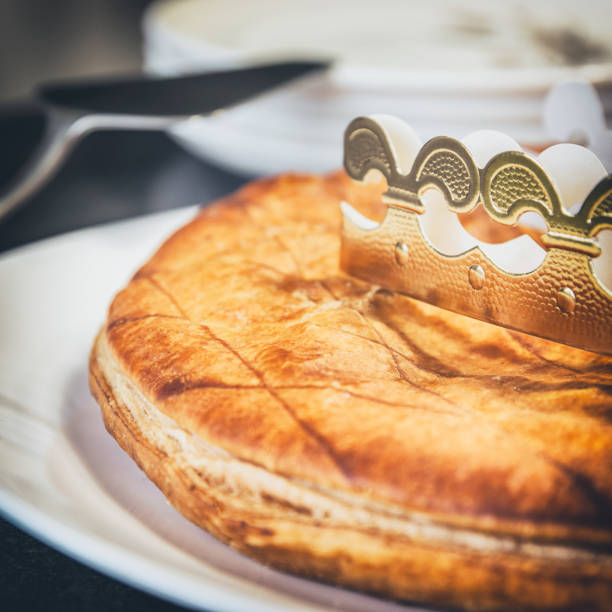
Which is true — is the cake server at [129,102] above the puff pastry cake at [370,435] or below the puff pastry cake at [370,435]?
above

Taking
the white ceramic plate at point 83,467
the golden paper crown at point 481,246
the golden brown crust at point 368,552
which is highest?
the golden paper crown at point 481,246

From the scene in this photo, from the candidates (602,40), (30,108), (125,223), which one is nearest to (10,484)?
(125,223)

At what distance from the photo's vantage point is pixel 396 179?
0.67 m

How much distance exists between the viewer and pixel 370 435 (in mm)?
506

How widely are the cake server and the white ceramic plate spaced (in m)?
0.13

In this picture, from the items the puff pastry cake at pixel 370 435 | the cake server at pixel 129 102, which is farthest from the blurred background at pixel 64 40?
the puff pastry cake at pixel 370 435

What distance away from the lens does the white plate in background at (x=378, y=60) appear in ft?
3.84

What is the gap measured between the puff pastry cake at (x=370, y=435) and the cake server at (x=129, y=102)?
0.46m

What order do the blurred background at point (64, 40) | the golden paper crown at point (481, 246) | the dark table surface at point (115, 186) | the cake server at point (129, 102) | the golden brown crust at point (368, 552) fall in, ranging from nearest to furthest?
the golden brown crust at point (368, 552) → the golden paper crown at point (481, 246) → the cake server at point (129, 102) → the dark table surface at point (115, 186) → the blurred background at point (64, 40)

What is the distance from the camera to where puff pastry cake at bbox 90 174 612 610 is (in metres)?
0.46

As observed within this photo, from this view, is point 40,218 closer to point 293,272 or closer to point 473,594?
point 293,272

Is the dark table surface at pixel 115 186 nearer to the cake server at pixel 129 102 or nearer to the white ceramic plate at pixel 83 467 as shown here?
the white ceramic plate at pixel 83 467

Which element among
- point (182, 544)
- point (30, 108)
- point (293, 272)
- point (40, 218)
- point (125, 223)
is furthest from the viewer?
point (30, 108)

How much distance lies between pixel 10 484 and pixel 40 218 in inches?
37.2
